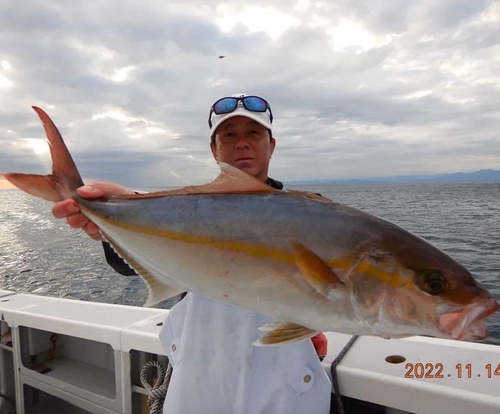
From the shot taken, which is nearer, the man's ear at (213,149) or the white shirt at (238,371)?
the white shirt at (238,371)

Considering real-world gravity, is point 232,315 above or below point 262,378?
above

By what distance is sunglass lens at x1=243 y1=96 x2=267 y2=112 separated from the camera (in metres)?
3.31

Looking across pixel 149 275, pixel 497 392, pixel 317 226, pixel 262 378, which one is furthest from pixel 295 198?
pixel 497 392

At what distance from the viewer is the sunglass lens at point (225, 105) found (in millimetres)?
3321

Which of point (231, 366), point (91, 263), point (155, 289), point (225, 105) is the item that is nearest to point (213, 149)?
point (225, 105)

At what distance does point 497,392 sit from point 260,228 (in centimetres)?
200

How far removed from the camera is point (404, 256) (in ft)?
5.90

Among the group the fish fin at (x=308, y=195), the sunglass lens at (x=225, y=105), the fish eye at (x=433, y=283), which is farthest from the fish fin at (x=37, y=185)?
the fish eye at (x=433, y=283)

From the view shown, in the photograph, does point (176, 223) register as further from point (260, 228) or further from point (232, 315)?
A: point (232, 315)

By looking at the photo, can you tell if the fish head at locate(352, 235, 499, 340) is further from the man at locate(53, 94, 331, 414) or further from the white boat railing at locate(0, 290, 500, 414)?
the white boat railing at locate(0, 290, 500, 414)

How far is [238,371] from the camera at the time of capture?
2.47 metres

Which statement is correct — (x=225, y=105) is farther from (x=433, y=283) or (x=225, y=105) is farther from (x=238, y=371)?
(x=433, y=283)

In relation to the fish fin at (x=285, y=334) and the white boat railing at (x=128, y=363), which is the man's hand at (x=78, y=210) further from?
the white boat railing at (x=128, y=363)

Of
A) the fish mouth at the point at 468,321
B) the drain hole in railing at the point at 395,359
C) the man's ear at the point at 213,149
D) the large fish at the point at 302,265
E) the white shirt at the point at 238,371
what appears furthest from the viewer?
the man's ear at the point at 213,149
